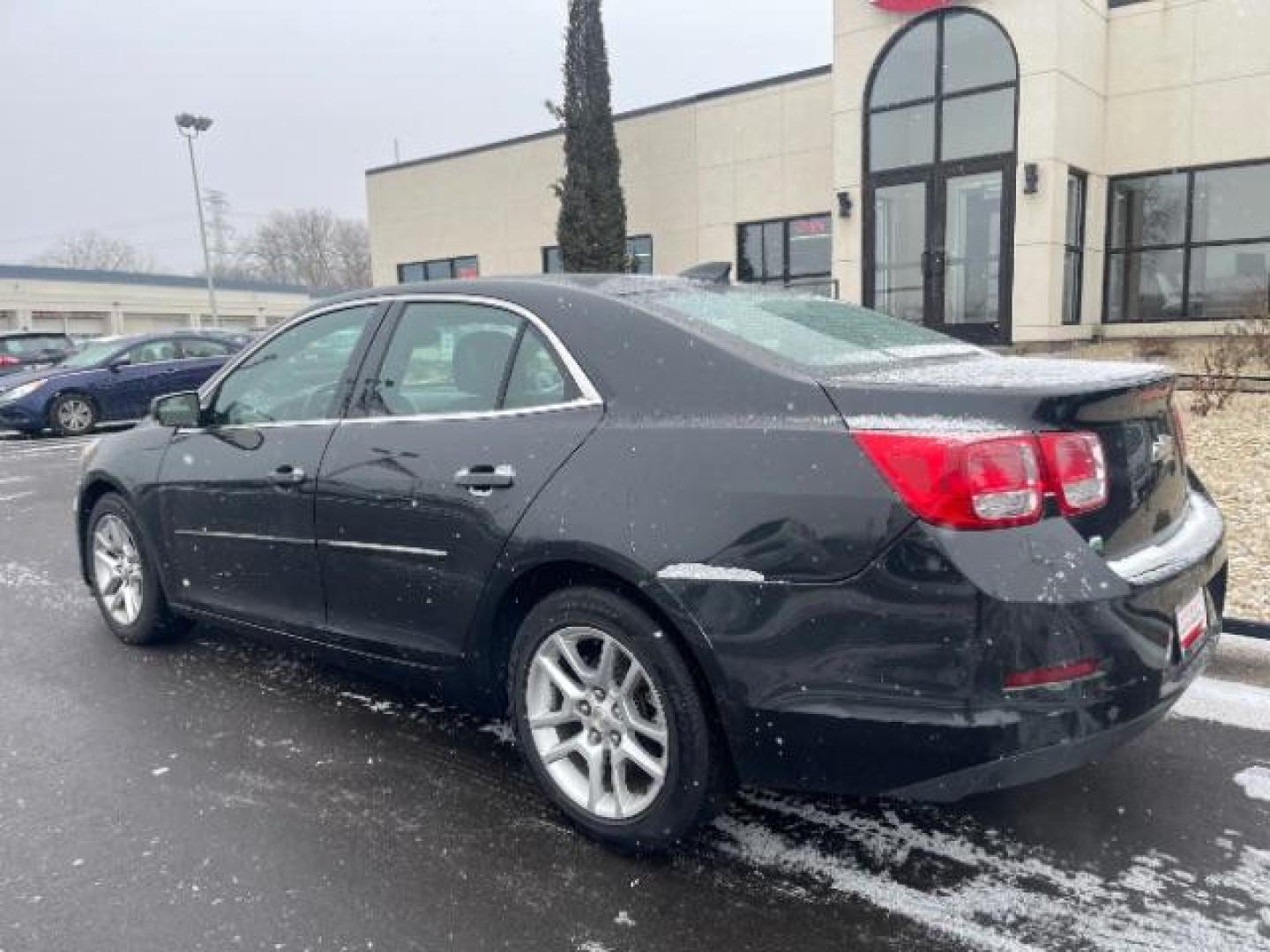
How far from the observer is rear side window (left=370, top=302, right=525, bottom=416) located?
118 inches

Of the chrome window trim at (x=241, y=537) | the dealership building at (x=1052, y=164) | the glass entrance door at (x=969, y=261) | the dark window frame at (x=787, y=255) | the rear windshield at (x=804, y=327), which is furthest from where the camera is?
the dark window frame at (x=787, y=255)

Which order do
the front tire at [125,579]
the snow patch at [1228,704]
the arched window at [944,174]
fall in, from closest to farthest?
the snow patch at [1228,704] < the front tire at [125,579] < the arched window at [944,174]

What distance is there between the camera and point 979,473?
2.14m

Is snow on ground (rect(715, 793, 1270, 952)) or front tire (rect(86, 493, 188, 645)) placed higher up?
front tire (rect(86, 493, 188, 645))

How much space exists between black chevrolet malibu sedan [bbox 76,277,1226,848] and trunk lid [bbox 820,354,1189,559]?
0.03 ft

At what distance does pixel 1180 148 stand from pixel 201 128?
2969 centimetres

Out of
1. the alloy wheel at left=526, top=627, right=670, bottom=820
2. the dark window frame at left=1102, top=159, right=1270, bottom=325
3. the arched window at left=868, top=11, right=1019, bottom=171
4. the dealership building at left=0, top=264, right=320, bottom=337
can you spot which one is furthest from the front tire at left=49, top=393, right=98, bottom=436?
the dealership building at left=0, top=264, right=320, bottom=337

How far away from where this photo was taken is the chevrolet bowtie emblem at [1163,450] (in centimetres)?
255

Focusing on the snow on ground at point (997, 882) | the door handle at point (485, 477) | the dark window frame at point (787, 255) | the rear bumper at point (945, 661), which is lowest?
the snow on ground at point (997, 882)

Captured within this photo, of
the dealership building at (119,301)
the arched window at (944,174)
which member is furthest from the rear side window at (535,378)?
the dealership building at (119,301)

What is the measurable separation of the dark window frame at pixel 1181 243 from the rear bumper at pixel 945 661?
46.0 ft

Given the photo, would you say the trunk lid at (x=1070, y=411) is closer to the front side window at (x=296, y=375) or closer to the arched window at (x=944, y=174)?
the front side window at (x=296, y=375)

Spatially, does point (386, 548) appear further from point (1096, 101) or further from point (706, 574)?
point (1096, 101)

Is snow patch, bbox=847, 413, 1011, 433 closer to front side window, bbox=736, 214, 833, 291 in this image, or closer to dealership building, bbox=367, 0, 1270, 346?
dealership building, bbox=367, 0, 1270, 346
